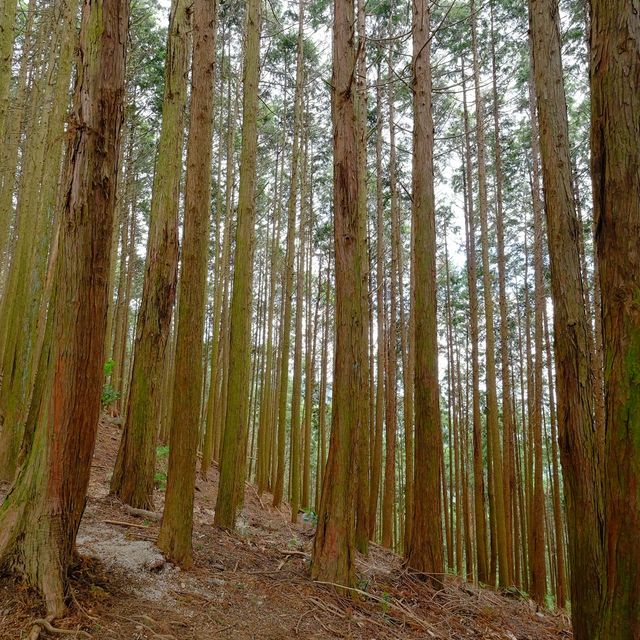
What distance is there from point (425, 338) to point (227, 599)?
10.8 feet

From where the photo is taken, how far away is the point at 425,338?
5520 millimetres

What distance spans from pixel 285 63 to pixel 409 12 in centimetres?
345

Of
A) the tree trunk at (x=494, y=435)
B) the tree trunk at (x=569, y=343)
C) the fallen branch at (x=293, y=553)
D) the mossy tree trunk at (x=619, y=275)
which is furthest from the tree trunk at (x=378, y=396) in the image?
the mossy tree trunk at (x=619, y=275)

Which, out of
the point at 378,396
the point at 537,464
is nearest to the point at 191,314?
the point at 378,396

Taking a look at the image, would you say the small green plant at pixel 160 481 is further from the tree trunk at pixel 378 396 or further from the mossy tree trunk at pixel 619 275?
the mossy tree trunk at pixel 619 275

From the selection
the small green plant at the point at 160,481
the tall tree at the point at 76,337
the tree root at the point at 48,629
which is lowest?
the small green plant at the point at 160,481

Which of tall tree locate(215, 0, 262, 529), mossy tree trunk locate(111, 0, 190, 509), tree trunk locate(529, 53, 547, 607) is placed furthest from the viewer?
tree trunk locate(529, 53, 547, 607)

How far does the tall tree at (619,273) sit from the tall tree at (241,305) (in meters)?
4.20

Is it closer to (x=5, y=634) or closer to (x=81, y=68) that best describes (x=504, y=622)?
(x=5, y=634)

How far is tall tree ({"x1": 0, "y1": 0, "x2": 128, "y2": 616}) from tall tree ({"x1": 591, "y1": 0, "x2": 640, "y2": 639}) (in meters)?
2.76

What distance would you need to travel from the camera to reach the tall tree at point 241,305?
5.64 meters

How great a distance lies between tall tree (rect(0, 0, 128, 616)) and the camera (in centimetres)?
274

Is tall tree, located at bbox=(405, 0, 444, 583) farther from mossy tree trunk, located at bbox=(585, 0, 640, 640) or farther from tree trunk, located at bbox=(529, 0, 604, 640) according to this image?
mossy tree trunk, located at bbox=(585, 0, 640, 640)

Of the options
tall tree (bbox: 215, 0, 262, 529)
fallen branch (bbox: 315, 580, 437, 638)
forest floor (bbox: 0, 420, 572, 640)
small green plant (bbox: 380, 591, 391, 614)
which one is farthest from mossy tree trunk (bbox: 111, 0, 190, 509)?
small green plant (bbox: 380, 591, 391, 614)
